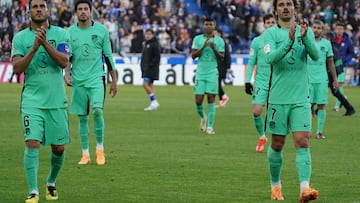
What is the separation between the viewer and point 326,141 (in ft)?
65.2

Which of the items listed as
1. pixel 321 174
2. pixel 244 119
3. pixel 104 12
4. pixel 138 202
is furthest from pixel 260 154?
pixel 104 12

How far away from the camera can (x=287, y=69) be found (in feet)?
37.8

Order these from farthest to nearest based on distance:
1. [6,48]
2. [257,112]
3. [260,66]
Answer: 1. [6,48]
2. [260,66]
3. [257,112]

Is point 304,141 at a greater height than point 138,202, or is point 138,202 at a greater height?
point 304,141

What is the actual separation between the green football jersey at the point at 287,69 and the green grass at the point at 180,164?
3.98 feet

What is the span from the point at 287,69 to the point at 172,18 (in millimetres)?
35834

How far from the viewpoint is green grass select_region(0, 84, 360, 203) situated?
1230cm

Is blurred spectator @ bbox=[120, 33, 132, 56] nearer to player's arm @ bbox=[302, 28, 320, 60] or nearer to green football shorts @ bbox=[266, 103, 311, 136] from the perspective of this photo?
green football shorts @ bbox=[266, 103, 311, 136]

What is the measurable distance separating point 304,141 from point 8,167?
533cm

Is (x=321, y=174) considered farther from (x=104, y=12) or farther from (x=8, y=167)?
(x=104, y=12)

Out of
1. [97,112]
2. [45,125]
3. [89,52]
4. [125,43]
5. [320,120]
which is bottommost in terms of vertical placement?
[125,43]

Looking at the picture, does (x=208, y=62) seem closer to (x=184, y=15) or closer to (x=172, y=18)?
→ (x=172, y=18)

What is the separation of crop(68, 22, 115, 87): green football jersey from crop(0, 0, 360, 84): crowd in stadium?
28.1 m

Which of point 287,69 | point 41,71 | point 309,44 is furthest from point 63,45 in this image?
point 309,44
